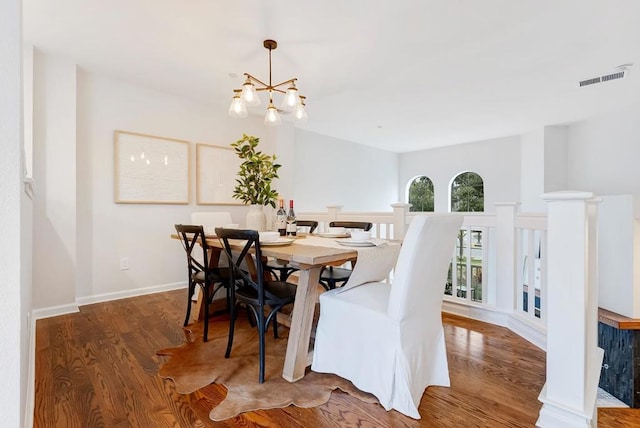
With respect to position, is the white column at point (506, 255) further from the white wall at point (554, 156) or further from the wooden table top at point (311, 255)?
the white wall at point (554, 156)

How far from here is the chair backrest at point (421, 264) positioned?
138cm

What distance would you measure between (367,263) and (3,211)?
4.77 feet

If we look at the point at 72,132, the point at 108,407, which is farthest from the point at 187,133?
the point at 108,407

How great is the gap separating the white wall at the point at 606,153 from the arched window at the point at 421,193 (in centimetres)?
260

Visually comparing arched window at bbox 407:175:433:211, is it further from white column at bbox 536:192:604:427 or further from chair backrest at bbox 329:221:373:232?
white column at bbox 536:192:604:427

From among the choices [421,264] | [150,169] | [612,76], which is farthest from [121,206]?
[612,76]

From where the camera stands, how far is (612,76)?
3275mm

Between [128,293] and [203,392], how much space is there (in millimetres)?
2332

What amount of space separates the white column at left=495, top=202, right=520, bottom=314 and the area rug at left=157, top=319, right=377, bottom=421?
159cm

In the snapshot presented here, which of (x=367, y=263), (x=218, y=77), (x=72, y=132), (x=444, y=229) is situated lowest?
(x=367, y=263)

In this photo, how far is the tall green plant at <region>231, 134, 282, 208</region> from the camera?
7.34ft

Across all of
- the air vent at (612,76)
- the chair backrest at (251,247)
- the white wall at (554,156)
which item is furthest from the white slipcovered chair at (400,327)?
the white wall at (554,156)

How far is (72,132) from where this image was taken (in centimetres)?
296

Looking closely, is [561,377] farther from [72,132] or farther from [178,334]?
[72,132]
